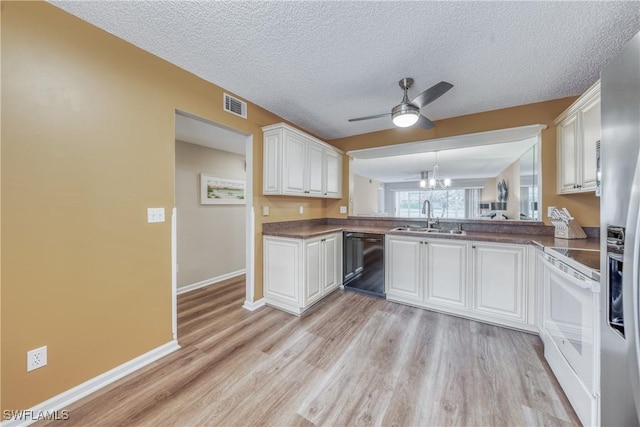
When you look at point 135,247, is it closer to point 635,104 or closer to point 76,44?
point 76,44

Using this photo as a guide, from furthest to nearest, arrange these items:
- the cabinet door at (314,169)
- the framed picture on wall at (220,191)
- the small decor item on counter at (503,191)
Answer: the small decor item on counter at (503,191) → the framed picture on wall at (220,191) → the cabinet door at (314,169)

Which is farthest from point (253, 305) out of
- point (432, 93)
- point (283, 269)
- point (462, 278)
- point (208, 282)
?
point (432, 93)

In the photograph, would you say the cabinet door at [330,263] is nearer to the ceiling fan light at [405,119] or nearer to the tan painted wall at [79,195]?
the ceiling fan light at [405,119]

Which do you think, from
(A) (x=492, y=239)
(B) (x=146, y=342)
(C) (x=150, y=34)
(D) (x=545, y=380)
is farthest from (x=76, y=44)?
(D) (x=545, y=380)

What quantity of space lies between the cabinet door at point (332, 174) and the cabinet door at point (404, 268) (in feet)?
3.97

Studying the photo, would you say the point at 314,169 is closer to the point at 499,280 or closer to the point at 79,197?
the point at 79,197

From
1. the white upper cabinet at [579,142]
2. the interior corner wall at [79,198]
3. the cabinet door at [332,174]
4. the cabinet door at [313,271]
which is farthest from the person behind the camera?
the cabinet door at [332,174]

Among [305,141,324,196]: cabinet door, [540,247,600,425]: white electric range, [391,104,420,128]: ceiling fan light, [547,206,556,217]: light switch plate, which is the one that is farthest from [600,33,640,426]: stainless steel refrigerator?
[305,141,324,196]: cabinet door

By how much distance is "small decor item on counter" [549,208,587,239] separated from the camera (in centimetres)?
228

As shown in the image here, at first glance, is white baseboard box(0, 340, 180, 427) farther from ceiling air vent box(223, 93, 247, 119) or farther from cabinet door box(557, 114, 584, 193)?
cabinet door box(557, 114, 584, 193)

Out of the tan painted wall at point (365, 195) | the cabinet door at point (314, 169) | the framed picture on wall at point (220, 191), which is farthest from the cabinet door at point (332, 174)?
the tan painted wall at point (365, 195)

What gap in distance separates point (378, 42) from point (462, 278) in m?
2.42

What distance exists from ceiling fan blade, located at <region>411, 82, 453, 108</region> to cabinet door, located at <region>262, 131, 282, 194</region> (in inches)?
60.3

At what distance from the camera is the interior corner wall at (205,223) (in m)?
3.43
